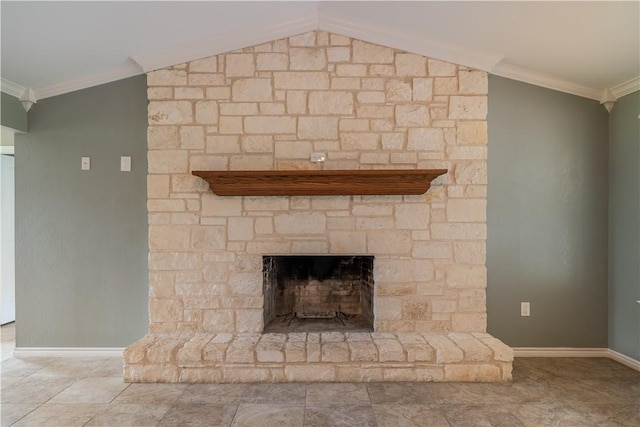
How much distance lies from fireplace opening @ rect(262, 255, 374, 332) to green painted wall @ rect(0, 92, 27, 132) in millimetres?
2417

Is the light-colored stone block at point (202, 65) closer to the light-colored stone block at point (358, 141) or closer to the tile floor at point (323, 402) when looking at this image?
the light-colored stone block at point (358, 141)

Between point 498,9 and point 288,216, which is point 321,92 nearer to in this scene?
point 288,216

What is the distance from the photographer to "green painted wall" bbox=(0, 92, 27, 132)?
2.85 metres

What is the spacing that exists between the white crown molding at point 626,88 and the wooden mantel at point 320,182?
1655 millimetres

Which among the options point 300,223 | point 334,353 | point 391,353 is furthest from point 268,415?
point 300,223

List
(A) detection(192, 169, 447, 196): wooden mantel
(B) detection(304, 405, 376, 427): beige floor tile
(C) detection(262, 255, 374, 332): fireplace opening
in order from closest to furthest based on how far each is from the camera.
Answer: (B) detection(304, 405, 376, 427): beige floor tile < (A) detection(192, 169, 447, 196): wooden mantel < (C) detection(262, 255, 374, 332): fireplace opening

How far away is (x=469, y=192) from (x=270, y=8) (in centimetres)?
211

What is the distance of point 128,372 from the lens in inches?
100

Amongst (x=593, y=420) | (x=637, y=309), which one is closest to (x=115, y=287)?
(x=593, y=420)

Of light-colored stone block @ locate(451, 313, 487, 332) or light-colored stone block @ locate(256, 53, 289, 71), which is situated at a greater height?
light-colored stone block @ locate(256, 53, 289, 71)

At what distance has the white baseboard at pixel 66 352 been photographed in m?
3.01

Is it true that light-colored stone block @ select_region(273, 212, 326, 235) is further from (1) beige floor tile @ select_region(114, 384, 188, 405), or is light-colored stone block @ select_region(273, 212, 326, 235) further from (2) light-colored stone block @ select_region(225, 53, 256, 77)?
(1) beige floor tile @ select_region(114, 384, 188, 405)

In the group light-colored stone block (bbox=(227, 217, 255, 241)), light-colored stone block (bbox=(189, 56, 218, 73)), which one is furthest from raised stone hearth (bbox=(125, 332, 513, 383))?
light-colored stone block (bbox=(189, 56, 218, 73))

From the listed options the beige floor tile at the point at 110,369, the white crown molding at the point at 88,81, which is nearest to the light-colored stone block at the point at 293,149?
the white crown molding at the point at 88,81
